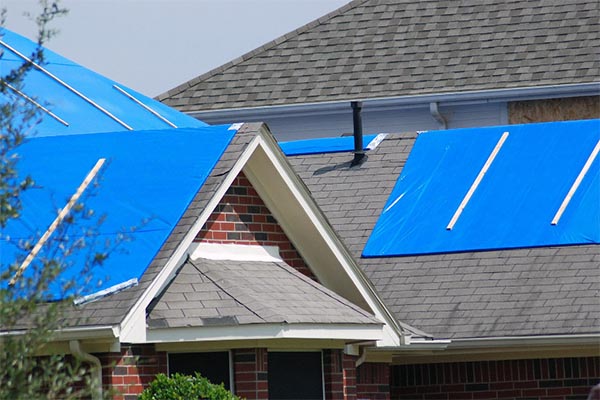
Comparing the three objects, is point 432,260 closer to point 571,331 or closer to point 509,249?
point 509,249

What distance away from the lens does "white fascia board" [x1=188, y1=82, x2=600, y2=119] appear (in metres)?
24.5

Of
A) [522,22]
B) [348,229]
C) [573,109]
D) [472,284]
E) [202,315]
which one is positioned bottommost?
[202,315]

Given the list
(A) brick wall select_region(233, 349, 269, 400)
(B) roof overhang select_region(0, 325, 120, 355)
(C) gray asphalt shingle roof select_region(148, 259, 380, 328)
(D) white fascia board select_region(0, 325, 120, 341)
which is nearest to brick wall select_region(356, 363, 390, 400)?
(C) gray asphalt shingle roof select_region(148, 259, 380, 328)

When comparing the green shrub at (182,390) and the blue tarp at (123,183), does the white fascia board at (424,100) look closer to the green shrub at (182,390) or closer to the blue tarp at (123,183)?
the blue tarp at (123,183)

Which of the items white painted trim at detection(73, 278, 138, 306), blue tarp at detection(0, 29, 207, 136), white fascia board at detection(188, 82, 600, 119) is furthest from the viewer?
white fascia board at detection(188, 82, 600, 119)

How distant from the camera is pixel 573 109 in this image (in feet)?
81.0

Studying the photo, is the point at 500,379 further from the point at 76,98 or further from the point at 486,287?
the point at 76,98

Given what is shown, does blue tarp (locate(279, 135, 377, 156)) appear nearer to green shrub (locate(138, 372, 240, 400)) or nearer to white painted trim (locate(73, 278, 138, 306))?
white painted trim (locate(73, 278, 138, 306))

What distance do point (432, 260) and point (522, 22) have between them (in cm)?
1076

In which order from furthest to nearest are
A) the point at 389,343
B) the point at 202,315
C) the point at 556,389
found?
1. the point at 556,389
2. the point at 389,343
3. the point at 202,315

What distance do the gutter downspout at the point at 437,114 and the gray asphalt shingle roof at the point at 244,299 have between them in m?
12.0

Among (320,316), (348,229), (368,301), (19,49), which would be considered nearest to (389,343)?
(368,301)

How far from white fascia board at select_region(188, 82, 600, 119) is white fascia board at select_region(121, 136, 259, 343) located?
12.4 m

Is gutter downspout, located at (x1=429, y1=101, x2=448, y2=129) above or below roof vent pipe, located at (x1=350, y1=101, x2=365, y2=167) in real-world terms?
above
